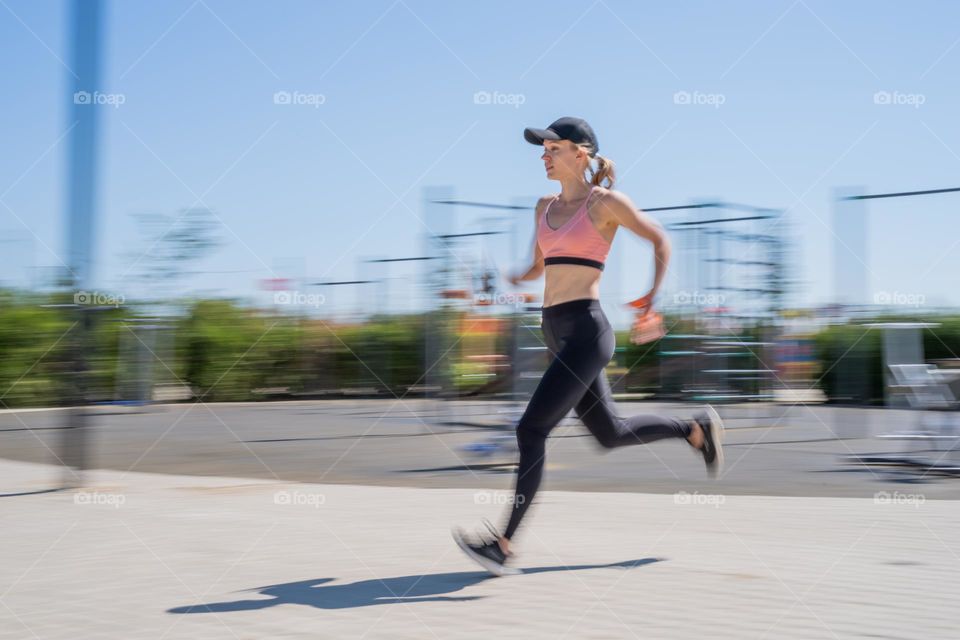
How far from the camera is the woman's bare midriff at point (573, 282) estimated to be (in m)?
4.77

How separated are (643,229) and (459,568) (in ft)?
5.42

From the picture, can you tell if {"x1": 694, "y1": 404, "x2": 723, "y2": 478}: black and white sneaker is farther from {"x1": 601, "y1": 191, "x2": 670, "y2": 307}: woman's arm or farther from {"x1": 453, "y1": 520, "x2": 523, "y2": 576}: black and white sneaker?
{"x1": 453, "y1": 520, "x2": 523, "y2": 576}: black and white sneaker

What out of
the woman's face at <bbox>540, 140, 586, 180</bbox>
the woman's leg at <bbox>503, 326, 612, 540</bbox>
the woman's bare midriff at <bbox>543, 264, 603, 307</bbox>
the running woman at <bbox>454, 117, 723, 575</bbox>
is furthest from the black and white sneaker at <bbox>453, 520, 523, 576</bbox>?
the woman's face at <bbox>540, 140, 586, 180</bbox>

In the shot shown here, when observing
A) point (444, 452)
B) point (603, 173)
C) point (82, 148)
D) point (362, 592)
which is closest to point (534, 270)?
point (603, 173)

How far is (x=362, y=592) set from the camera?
13.9 feet

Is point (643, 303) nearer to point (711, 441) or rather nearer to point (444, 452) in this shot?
point (711, 441)

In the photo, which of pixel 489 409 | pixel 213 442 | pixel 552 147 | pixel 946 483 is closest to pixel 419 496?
pixel 552 147

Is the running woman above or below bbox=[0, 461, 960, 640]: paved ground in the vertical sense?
above

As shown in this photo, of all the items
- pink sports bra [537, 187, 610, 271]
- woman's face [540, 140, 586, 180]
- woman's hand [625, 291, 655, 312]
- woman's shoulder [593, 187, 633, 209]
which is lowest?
woman's hand [625, 291, 655, 312]

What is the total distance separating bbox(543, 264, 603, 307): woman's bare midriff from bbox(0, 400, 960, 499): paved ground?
3.29 m

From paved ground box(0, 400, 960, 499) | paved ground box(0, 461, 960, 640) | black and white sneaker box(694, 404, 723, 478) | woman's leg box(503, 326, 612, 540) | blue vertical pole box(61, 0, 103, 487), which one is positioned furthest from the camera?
paved ground box(0, 400, 960, 499)

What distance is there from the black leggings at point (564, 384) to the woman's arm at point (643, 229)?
0.26 meters

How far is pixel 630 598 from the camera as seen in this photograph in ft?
13.4

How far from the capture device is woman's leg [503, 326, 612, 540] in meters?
4.65
